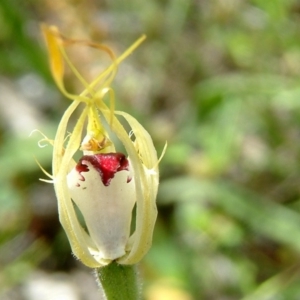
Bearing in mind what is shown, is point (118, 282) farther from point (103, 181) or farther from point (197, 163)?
point (197, 163)

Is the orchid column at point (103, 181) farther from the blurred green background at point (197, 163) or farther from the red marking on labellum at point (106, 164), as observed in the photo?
the blurred green background at point (197, 163)

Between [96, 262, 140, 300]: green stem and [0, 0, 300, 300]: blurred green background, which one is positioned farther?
[0, 0, 300, 300]: blurred green background

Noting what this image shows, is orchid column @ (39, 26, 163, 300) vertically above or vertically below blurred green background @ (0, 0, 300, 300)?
above

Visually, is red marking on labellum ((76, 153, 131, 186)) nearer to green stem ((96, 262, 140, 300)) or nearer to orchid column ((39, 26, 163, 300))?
orchid column ((39, 26, 163, 300))

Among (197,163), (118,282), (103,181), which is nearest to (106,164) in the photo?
(103,181)

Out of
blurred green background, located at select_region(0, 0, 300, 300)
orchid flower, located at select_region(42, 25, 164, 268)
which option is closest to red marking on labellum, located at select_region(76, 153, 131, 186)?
orchid flower, located at select_region(42, 25, 164, 268)

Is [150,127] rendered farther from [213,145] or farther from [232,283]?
[232,283]
